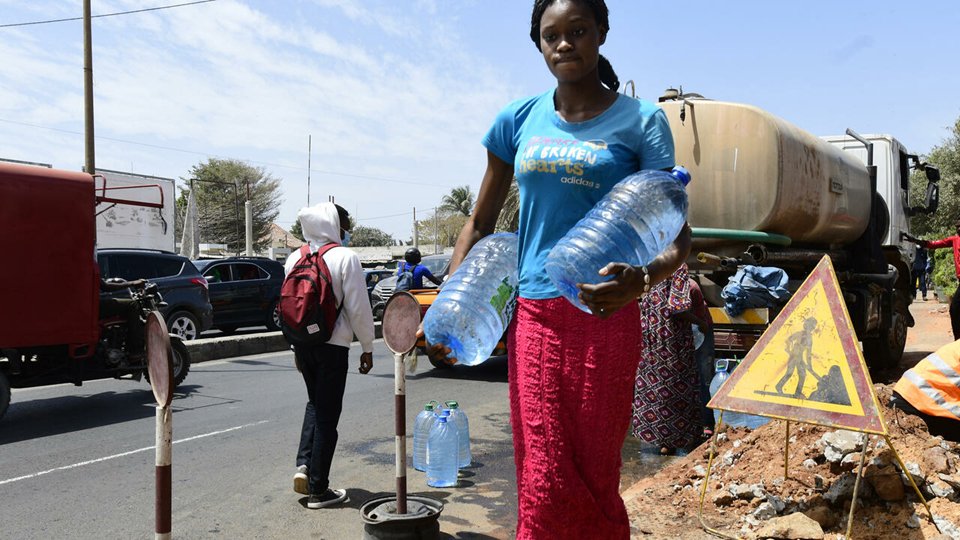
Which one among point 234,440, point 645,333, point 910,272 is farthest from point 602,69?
point 910,272

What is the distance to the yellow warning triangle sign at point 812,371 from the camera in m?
3.52

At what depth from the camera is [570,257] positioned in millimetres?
2043

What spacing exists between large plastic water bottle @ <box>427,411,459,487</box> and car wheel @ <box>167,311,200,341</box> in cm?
909

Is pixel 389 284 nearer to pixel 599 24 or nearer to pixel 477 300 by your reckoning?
pixel 477 300

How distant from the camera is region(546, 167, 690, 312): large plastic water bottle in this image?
81.0 inches

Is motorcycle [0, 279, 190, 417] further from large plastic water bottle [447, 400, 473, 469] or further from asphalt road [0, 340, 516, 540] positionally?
large plastic water bottle [447, 400, 473, 469]

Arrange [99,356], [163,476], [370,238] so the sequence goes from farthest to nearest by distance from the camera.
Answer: [370,238], [99,356], [163,476]

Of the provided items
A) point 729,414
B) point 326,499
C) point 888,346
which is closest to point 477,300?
point 326,499

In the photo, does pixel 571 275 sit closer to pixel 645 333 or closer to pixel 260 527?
pixel 260 527

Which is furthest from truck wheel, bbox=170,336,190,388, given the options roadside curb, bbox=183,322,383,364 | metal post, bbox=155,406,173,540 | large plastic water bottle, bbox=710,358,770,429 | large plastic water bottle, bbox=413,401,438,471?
metal post, bbox=155,406,173,540

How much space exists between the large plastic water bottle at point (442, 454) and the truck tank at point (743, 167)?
2990mm

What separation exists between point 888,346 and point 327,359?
8.03 m

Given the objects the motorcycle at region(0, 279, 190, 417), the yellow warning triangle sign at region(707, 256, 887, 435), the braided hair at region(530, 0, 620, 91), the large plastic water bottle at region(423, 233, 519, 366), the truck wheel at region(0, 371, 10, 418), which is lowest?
the truck wheel at region(0, 371, 10, 418)

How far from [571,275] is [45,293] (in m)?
6.92
